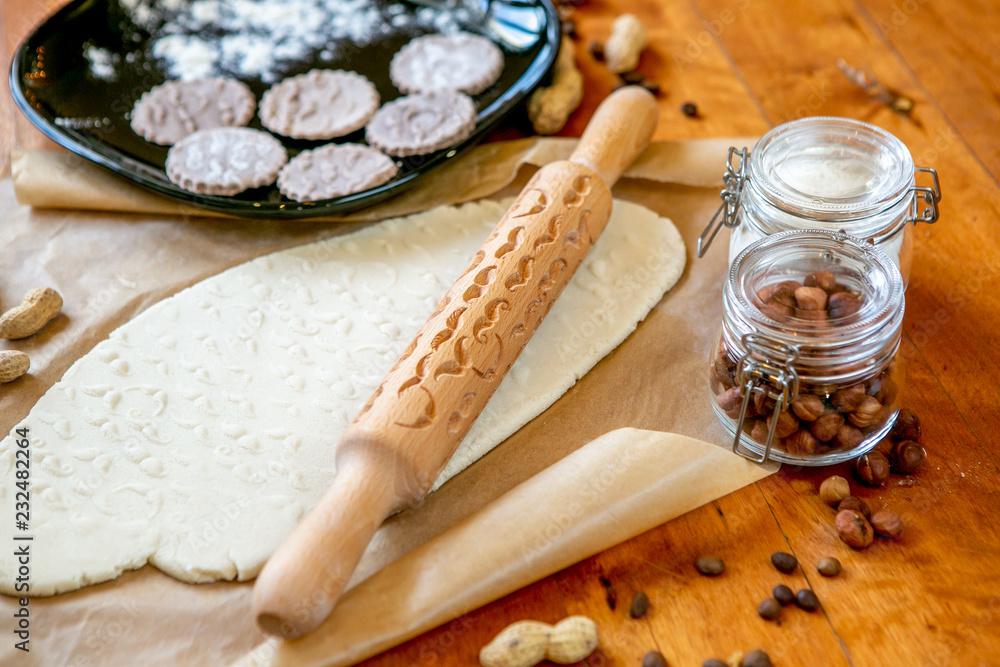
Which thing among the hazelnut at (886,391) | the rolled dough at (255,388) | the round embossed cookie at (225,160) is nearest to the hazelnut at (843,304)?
the hazelnut at (886,391)

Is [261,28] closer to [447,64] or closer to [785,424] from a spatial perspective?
[447,64]

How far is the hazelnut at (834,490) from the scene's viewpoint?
97cm

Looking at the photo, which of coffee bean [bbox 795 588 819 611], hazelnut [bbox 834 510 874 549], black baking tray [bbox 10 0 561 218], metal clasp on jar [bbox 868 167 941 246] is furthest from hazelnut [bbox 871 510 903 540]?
black baking tray [bbox 10 0 561 218]

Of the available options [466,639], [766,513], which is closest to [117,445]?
[466,639]

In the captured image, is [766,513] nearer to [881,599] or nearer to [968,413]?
[881,599]

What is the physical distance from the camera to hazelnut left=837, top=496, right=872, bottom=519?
951 mm

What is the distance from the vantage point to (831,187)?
1056 millimetres

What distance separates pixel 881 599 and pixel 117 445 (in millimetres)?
942

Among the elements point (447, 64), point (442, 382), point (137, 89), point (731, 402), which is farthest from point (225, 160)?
point (731, 402)

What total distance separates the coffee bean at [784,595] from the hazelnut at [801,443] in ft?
0.53

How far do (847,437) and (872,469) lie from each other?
→ 0.07 meters

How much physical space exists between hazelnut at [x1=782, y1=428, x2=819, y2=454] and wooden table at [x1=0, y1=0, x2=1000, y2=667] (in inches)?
2.4

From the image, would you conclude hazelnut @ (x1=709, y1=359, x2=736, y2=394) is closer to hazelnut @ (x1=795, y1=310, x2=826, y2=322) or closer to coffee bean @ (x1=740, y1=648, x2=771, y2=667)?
hazelnut @ (x1=795, y1=310, x2=826, y2=322)

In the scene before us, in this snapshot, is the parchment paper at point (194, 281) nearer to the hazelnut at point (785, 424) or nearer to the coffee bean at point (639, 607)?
the hazelnut at point (785, 424)
